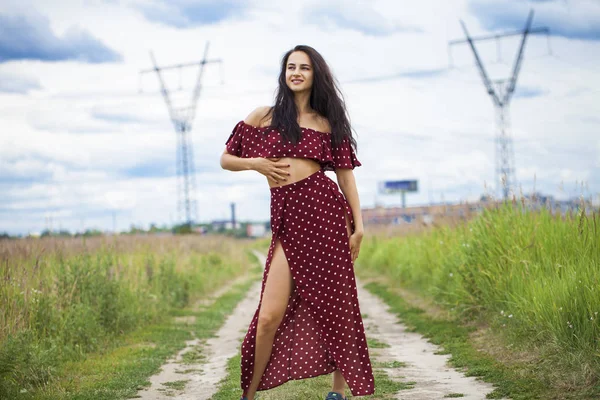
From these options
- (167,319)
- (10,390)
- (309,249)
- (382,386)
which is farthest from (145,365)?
(167,319)

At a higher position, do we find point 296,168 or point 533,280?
point 296,168

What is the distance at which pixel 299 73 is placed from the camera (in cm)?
483

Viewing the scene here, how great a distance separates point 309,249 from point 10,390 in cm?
281

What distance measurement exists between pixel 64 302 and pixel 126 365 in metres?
1.40

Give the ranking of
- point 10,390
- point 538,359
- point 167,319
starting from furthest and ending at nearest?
point 167,319 → point 538,359 → point 10,390

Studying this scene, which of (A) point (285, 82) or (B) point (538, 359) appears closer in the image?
(A) point (285, 82)

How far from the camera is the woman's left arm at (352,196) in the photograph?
4.86 m

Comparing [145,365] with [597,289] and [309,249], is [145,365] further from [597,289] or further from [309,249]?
[597,289]

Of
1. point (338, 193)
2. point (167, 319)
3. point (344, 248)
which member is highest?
point (338, 193)

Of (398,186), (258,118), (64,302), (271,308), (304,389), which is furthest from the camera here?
(398,186)

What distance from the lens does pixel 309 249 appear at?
4680 mm

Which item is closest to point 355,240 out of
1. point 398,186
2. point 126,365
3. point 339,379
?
point 339,379

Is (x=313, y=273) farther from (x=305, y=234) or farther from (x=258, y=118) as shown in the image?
(x=258, y=118)

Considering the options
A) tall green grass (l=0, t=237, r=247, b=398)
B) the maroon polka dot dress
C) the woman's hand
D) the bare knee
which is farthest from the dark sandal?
tall green grass (l=0, t=237, r=247, b=398)
